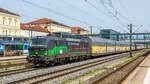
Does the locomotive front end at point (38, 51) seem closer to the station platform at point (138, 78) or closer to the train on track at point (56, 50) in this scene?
the train on track at point (56, 50)

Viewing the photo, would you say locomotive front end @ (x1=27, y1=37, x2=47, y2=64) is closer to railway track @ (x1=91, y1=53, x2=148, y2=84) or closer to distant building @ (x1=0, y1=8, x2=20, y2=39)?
railway track @ (x1=91, y1=53, x2=148, y2=84)

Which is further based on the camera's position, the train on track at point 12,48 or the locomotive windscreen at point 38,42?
the train on track at point 12,48

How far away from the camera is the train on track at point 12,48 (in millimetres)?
32938

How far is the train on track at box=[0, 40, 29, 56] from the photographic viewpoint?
108ft

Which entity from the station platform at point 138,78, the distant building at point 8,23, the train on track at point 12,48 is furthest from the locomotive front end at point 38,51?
the distant building at point 8,23

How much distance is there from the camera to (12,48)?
35531 millimetres

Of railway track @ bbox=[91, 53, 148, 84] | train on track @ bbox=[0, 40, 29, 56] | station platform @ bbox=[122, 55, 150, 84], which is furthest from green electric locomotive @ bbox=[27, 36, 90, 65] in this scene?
train on track @ bbox=[0, 40, 29, 56]

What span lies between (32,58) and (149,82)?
34.3 ft

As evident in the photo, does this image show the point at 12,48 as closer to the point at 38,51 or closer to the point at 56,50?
the point at 56,50

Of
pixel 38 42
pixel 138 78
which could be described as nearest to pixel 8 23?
pixel 38 42

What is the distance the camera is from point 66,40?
67.4 feet

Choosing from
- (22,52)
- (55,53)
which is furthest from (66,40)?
(22,52)

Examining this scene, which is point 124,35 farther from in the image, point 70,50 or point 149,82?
point 149,82

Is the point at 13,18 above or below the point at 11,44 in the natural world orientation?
above
